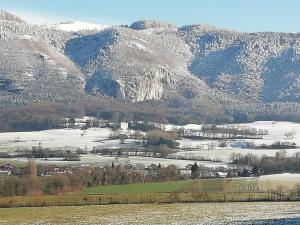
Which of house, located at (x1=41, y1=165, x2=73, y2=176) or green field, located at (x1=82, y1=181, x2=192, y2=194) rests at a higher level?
house, located at (x1=41, y1=165, x2=73, y2=176)

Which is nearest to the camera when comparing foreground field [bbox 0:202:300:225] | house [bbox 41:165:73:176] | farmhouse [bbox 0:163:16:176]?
foreground field [bbox 0:202:300:225]

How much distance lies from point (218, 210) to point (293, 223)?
20435 mm

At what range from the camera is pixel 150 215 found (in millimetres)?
69938

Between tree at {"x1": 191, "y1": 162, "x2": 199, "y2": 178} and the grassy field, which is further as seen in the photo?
tree at {"x1": 191, "y1": 162, "x2": 199, "y2": 178}

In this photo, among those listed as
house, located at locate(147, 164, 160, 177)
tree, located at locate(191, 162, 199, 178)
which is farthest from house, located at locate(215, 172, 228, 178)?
house, located at locate(147, 164, 160, 177)

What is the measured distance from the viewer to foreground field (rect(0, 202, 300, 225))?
62.5 metres

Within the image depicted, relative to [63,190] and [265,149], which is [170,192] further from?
[265,149]

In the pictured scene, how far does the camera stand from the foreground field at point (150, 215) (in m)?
62.5

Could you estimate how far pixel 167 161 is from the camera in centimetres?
16525

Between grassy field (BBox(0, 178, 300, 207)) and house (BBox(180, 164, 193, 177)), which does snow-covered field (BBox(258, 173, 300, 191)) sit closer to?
grassy field (BBox(0, 178, 300, 207))

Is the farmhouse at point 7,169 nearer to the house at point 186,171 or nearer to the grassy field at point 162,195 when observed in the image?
the grassy field at point 162,195

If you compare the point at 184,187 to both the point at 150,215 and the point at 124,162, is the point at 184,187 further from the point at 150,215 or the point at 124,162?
the point at 124,162

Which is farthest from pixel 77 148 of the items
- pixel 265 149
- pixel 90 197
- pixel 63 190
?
pixel 90 197

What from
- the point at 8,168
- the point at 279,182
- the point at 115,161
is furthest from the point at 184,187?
the point at 115,161
